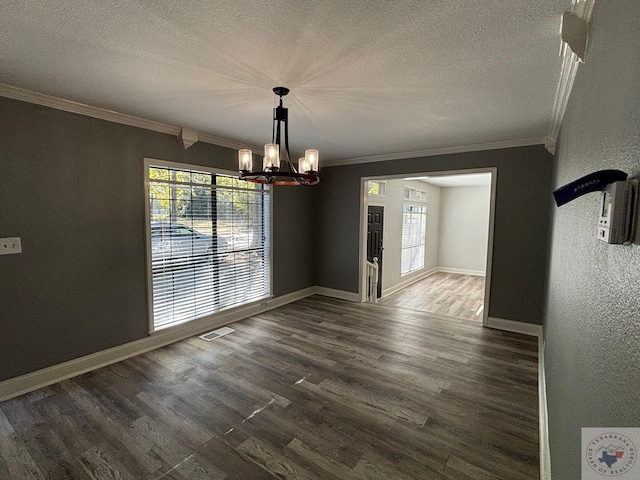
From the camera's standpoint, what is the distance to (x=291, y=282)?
532 centimetres

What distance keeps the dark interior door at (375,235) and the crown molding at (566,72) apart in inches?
124

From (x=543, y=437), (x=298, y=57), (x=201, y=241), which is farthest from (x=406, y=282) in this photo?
(x=298, y=57)

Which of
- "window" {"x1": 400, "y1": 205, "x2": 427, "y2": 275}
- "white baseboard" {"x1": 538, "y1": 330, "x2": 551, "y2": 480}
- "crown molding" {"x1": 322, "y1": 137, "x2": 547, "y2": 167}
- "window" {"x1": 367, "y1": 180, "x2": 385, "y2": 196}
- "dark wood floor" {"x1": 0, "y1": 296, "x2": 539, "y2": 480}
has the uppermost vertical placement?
"crown molding" {"x1": 322, "y1": 137, "x2": 547, "y2": 167}

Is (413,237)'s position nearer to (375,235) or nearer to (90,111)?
(375,235)

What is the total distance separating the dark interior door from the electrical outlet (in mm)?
4746

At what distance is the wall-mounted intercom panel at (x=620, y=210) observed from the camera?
0.61m

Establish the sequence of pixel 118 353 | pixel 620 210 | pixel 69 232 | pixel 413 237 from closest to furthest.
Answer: pixel 620 210 < pixel 69 232 < pixel 118 353 < pixel 413 237

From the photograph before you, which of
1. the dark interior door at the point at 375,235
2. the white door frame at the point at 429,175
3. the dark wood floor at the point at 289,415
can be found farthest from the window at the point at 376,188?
the dark wood floor at the point at 289,415

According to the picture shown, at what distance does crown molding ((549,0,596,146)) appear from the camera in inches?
51.4

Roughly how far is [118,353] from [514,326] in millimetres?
4791

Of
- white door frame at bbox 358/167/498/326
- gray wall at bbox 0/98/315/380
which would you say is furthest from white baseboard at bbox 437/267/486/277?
gray wall at bbox 0/98/315/380

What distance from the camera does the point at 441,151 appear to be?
14.3 ft

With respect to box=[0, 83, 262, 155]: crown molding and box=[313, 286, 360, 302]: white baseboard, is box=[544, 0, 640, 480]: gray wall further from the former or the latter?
box=[313, 286, 360, 302]: white baseboard

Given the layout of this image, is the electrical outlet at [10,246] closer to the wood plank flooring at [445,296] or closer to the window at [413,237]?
the wood plank flooring at [445,296]
